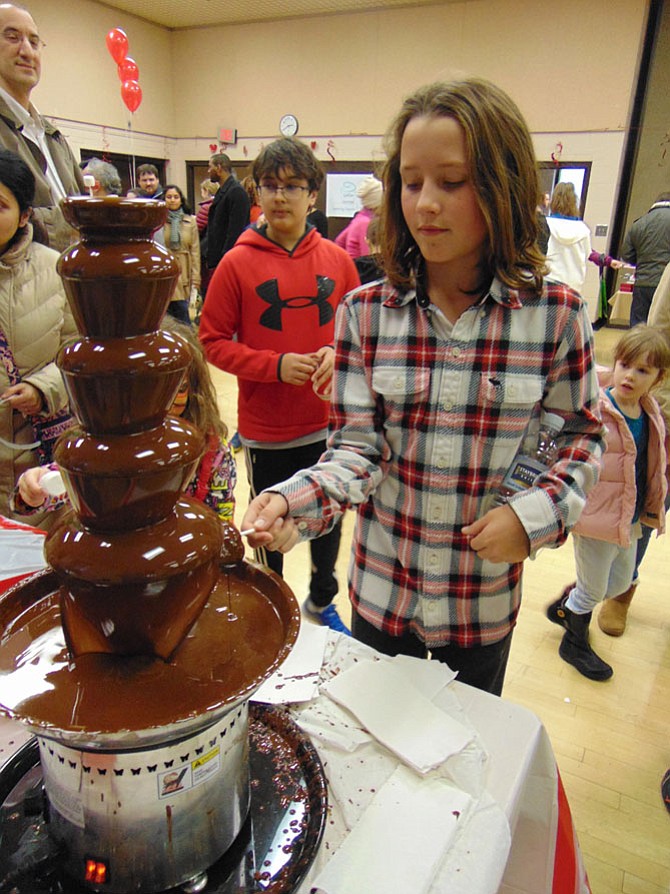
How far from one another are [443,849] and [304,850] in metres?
0.17

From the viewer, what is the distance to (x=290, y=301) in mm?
2246

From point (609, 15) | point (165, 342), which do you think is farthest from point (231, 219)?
point (609, 15)

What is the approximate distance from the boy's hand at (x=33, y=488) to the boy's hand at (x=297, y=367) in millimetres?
825

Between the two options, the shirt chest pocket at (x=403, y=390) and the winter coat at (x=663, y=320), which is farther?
the winter coat at (x=663, y=320)

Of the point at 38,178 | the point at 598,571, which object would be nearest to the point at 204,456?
the point at 38,178

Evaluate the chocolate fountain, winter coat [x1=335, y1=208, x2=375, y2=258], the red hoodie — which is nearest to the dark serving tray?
the chocolate fountain

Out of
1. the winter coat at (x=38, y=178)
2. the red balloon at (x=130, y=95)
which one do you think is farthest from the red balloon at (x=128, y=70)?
the winter coat at (x=38, y=178)

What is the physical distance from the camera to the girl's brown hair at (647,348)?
221cm

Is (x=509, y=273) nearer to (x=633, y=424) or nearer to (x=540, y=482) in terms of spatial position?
(x=540, y=482)

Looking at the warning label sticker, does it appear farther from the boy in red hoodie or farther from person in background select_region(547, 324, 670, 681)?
person in background select_region(547, 324, 670, 681)

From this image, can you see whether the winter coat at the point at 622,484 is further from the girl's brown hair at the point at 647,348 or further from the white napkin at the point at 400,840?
the white napkin at the point at 400,840

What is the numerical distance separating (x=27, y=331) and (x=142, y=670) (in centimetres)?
152

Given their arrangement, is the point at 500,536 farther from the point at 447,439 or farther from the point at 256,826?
the point at 256,826

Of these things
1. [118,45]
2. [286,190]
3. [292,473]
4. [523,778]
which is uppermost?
[118,45]
